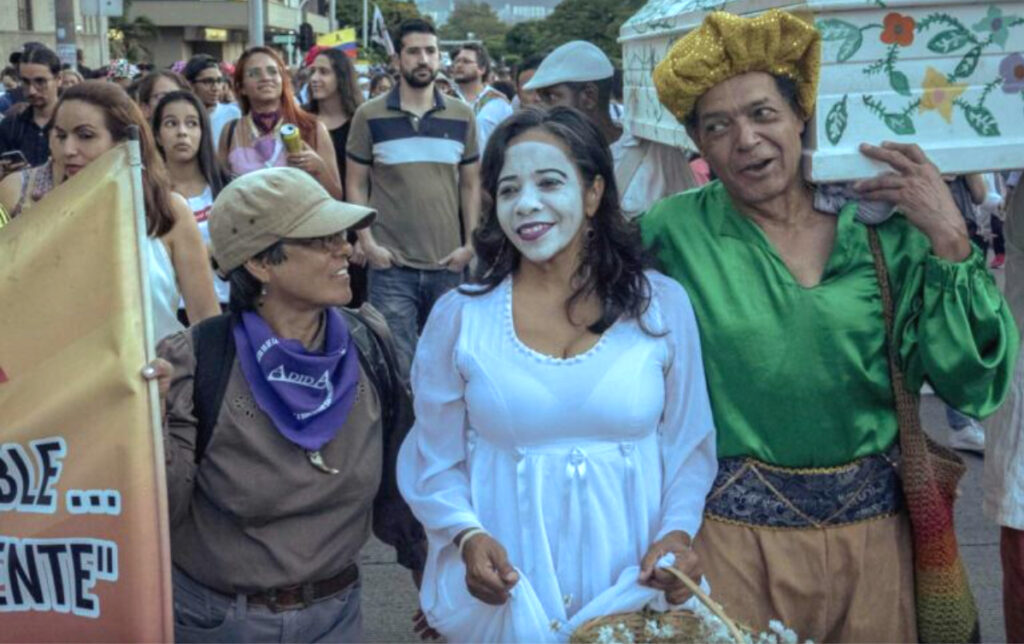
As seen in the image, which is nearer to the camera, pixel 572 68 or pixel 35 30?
pixel 572 68

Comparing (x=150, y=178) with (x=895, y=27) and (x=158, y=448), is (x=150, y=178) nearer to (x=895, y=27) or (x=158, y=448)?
(x=158, y=448)

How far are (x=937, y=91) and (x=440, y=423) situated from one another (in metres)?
1.26

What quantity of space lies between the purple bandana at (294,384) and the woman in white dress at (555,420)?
20 cm

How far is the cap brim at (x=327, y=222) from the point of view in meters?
3.29

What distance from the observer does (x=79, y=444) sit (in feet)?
9.49

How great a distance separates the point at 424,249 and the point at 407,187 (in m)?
0.34

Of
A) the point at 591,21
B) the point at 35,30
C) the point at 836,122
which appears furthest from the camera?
the point at 35,30

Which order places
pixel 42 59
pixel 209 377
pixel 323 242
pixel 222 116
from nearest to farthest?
pixel 209 377
pixel 323 242
pixel 42 59
pixel 222 116

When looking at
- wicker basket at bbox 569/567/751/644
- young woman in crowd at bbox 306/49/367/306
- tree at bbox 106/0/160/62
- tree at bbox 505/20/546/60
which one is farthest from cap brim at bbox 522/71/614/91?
tree at bbox 106/0/160/62

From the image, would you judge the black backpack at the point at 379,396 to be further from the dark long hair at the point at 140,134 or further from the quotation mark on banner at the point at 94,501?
the dark long hair at the point at 140,134

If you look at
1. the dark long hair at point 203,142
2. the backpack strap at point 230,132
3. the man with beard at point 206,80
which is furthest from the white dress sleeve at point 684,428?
the man with beard at point 206,80

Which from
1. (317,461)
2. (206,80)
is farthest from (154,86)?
(317,461)

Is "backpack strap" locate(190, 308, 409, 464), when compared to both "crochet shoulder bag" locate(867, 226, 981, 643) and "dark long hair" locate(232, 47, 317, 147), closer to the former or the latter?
"crochet shoulder bag" locate(867, 226, 981, 643)

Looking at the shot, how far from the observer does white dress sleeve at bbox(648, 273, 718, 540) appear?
3064 millimetres
